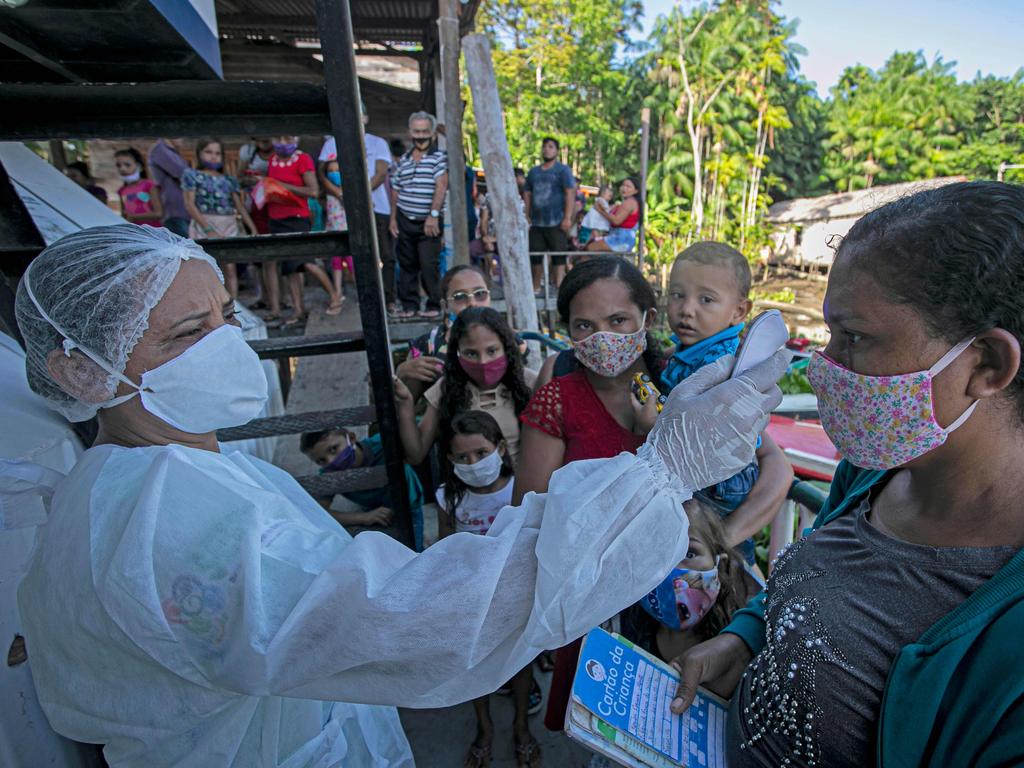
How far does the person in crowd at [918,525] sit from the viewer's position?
87cm

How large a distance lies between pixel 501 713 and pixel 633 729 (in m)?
1.56

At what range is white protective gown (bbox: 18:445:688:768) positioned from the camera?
0.95 metres

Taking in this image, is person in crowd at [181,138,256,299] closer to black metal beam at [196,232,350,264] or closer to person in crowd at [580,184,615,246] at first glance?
black metal beam at [196,232,350,264]

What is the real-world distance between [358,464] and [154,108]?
1.94 metres

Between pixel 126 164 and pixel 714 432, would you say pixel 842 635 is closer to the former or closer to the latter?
pixel 714 432

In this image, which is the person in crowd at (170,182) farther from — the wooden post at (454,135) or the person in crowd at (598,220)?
the person in crowd at (598,220)

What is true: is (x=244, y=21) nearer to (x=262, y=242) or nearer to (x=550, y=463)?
(x=262, y=242)

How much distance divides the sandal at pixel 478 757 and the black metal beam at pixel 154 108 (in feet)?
8.20

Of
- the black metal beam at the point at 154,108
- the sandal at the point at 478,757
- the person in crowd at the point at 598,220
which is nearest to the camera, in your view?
the black metal beam at the point at 154,108

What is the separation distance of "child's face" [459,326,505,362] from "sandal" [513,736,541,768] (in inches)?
65.6

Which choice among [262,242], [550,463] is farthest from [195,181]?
[550,463]

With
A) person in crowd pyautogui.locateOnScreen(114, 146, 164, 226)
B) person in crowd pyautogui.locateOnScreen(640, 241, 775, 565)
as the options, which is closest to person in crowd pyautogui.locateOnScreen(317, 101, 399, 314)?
person in crowd pyautogui.locateOnScreen(114, 146, 164, 226)

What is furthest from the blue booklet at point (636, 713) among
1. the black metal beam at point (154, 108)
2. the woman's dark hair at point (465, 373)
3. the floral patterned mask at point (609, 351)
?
the black metal beam at point (154, 108)

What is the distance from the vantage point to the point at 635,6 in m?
29.3
